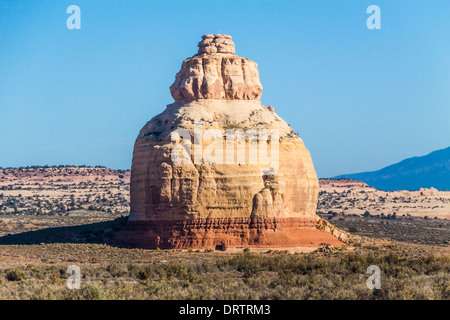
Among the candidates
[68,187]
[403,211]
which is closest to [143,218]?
[403,211]

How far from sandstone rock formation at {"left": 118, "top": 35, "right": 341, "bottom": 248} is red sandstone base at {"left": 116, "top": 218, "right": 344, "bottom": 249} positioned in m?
0.05

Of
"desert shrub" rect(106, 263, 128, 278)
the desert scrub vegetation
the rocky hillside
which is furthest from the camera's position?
the rocky hillside

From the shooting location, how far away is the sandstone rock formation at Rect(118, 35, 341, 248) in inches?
1567

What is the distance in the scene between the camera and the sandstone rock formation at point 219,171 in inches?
1567

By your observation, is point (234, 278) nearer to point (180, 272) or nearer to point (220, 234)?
point (180, 272)

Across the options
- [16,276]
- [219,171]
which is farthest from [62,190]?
[16,276]

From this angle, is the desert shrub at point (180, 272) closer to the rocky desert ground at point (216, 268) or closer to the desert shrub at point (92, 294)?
the rocky desert ground at point (216, 268)

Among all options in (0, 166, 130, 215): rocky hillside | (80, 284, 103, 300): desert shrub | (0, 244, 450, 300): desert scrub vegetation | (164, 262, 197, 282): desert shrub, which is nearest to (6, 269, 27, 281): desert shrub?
(0, 244, 450, 300): desert scrub vegetation

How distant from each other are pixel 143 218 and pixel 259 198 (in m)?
5.97

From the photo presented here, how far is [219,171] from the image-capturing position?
131 feet

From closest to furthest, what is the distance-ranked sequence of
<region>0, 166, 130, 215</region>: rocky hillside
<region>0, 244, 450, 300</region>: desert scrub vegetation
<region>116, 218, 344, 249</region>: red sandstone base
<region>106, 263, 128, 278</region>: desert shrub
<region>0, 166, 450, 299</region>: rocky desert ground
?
<region>0, 244, 450, 300</region>: desert scrub vegetation < <region>0, 166, 450, 299</region>: rocky desert ground < <region>106, 263, 128, 278</region>: desert shrub < <region>116, 218, 344, 249</region>: red sandstone base < <region>0, 166, 130, 215</region>: rocky hillside

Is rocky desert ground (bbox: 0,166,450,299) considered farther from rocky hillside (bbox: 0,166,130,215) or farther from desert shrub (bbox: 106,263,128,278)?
rocky hillside (bbox: 0,166,130,215)

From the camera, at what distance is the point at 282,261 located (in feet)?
110

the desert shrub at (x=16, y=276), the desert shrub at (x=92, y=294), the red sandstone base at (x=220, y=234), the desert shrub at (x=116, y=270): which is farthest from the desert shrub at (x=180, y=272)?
the red sandstone base at (x=220, y=234)
